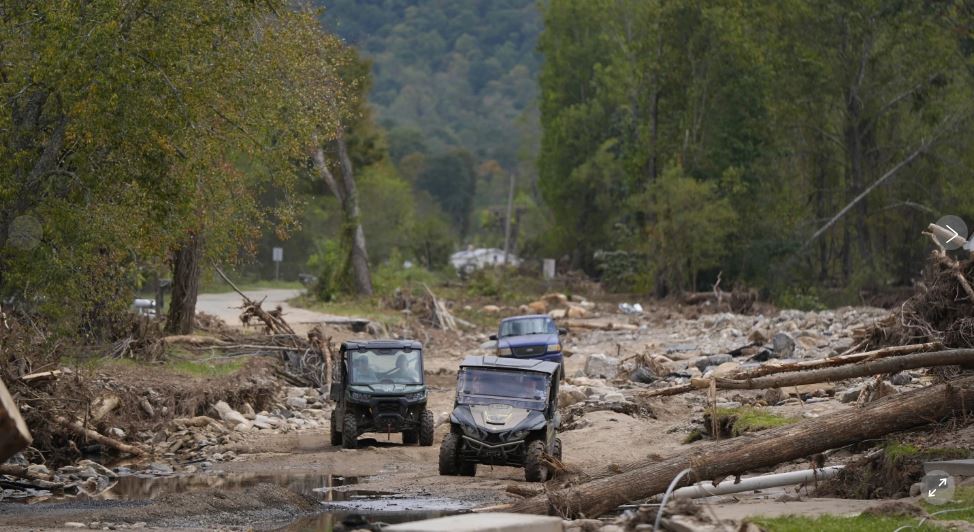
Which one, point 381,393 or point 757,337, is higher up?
point 757,337

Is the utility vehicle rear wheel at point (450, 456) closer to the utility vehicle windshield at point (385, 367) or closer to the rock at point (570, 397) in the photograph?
the utility vehicle windshield at point (385, 367)

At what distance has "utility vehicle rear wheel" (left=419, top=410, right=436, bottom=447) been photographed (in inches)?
923

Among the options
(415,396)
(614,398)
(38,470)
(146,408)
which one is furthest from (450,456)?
(146,408)

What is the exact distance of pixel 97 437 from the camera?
2178 cm

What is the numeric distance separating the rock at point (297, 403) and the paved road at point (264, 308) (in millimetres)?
4646

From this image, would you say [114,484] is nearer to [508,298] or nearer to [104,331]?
[104,331]

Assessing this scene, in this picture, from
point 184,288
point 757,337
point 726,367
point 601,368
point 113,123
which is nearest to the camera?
point 113,123

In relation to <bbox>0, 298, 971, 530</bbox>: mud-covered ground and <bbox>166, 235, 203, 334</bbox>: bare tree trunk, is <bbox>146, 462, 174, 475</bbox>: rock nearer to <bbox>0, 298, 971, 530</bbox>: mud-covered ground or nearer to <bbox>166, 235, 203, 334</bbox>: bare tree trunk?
<bbox>0, 298, 971, 530</bbox>: mud-covered ground

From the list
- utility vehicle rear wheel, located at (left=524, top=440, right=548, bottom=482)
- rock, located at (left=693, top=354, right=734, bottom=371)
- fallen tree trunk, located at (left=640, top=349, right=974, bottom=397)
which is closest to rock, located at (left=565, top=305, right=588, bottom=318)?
rock, located at (left=693, top=354, right=734, bottom=371)

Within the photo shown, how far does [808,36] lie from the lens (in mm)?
57906

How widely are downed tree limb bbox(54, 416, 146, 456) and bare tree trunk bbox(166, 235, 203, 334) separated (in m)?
10.8

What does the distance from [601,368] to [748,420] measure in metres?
12.4

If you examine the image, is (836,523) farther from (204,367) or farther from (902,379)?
(204,367)

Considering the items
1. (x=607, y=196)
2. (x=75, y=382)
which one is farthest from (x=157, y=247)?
(x=607, y=196)
